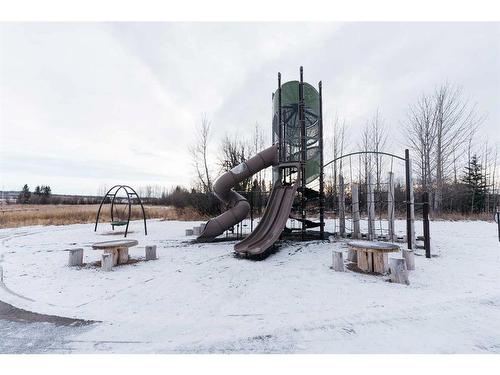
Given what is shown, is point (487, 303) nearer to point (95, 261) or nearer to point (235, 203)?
point (235, 203)

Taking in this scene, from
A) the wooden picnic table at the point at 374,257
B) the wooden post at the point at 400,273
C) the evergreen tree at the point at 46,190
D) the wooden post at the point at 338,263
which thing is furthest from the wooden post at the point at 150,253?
the evergreen tree at the point at 46,190

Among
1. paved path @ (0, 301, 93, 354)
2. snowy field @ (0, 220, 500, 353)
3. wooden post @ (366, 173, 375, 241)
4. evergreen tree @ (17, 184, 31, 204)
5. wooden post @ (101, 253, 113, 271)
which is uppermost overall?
evergreen tree @ (17, 184, 31, 204)

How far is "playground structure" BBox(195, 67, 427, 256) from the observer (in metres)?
7.71

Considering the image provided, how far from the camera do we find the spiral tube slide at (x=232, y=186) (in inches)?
357

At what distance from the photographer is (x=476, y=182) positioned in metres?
25.1

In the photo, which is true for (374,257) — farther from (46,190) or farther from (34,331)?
(46,190)

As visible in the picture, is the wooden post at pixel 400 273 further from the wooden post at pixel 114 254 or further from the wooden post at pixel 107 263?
the wooden post at pixel 114 254

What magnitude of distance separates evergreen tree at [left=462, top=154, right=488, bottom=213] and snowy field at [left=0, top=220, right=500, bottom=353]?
21177 mm

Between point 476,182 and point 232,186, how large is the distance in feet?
92.0

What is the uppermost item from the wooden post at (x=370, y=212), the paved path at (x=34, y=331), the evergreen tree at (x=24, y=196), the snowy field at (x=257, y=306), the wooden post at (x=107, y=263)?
the evergreen tree at (x=24, y=196)

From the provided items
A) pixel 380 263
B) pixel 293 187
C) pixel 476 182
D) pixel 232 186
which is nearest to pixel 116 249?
pixel 232 186

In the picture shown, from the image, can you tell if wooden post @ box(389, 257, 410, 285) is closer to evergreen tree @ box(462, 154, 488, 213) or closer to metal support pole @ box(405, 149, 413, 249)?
metal support pole @ box(405, 149, 413, 249)

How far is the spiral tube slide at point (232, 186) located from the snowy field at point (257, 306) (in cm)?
271

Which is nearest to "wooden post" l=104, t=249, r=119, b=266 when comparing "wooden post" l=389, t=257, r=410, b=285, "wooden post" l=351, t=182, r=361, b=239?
"wooden post" l=389, t=257, r=410, b=285
